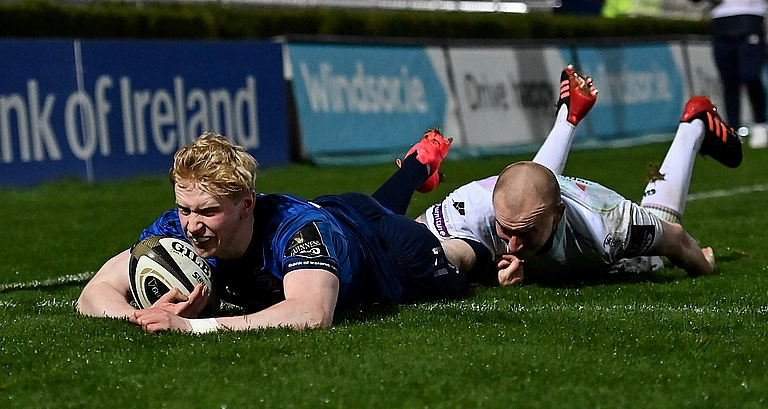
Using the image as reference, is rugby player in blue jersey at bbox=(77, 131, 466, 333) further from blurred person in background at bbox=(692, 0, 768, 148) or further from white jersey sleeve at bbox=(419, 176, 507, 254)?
blurred person in background at bbox=(692, 0, 768, 148)

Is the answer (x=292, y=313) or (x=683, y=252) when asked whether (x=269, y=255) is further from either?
(x=683, y=252)

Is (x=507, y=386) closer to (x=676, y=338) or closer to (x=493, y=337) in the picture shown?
(x=493, y=337)

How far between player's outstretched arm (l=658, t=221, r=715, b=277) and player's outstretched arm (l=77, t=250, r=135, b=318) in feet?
9.40

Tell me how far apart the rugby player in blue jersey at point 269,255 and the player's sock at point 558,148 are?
177 centimetres

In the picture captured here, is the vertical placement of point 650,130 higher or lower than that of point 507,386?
lower

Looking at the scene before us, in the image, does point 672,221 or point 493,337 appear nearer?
point 493,337

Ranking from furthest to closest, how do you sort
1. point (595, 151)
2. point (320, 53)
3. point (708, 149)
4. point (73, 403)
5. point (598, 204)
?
point (595, 151)
point (320, 53)
point (708, 149)
point (598, 204)
point (73, 403)

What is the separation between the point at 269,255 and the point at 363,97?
10.9 meters

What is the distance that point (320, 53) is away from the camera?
15789 mm

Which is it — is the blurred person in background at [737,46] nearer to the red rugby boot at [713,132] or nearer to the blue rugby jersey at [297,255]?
the red rugby boot at [713,132]

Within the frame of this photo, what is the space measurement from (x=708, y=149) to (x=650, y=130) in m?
12.4

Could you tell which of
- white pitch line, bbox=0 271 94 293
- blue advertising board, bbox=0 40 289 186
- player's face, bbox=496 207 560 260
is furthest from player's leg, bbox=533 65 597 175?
blue advertising board, bbox=0 40 289 186

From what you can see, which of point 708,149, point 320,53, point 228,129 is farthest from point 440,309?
point 320,53

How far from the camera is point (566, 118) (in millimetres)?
7934
